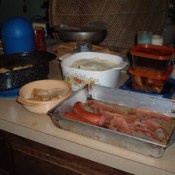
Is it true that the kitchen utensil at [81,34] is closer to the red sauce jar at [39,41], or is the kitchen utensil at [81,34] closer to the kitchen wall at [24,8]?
the red sauce jar at [39,41]

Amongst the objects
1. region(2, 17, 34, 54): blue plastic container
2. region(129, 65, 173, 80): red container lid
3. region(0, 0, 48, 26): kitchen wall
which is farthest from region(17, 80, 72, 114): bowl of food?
region(0, 0, 48, 26): kitchen wall

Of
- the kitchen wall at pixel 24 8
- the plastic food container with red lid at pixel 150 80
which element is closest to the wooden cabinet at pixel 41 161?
the plastic food container with red lid at pixel 150 80

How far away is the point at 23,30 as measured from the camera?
3.71 feet

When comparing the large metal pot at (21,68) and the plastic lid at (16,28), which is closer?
the large metal pot at (21,68)

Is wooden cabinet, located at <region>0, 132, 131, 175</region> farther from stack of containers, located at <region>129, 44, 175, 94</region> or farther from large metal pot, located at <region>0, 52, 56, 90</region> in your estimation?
stack of containers, located at <region>129, 44, 175, 94</region>

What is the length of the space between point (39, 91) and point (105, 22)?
2.75 feet


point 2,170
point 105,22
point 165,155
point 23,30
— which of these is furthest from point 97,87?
point 105,22

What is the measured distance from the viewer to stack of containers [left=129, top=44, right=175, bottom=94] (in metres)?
0.78

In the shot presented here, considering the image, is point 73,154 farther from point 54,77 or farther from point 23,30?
point 23,30

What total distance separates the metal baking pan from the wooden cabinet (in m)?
0.08

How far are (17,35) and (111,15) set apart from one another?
61 centimetres

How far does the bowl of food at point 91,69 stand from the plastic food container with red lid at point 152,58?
5 cm

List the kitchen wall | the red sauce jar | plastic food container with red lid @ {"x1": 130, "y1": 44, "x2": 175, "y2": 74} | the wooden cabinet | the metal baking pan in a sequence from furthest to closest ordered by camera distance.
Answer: the kitchen wall, the red sauce jar, plastic food container with red lid @ {"x1": 130, "y1": 44, "x2": 175, "y2": 74}, the wooden cabinet, the metal baking pan

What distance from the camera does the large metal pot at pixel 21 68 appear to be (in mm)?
830
